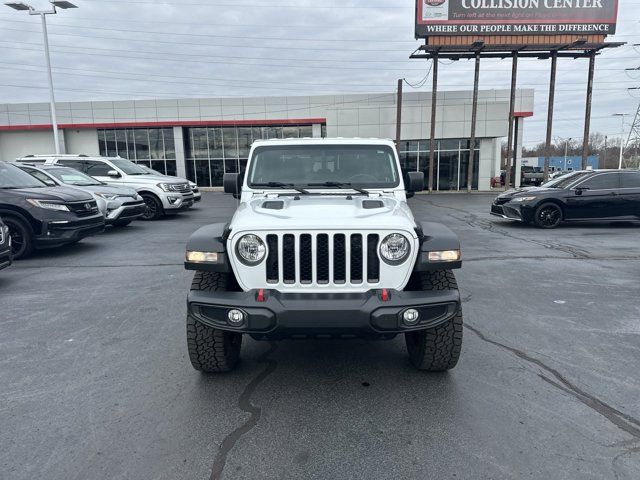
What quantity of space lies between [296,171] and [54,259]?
608 cm

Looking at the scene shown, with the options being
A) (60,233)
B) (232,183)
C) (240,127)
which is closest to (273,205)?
(232,183)

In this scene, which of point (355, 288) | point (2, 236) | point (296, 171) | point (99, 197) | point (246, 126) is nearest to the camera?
point (355, 288)

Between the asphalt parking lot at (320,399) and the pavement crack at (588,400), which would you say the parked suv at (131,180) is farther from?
the pavement crack at (588,400)

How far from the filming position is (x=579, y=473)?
244 cm

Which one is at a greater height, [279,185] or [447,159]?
[447,159]

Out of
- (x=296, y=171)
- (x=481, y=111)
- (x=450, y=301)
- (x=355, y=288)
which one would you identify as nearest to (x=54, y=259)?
(x=296, y=171)

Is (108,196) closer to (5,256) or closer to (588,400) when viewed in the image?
(5,256)

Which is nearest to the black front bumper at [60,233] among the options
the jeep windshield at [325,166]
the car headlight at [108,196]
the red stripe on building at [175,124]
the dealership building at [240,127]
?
the car headlight at [108,196]

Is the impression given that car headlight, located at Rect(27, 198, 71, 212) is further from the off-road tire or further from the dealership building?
the dealership building

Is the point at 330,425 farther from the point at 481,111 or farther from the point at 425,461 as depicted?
the point at 481,111

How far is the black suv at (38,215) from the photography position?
26.0 feet

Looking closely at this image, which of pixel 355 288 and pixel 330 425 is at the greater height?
pixel 355 288

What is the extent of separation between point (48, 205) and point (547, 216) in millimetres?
11445

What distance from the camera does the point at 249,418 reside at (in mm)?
3014
